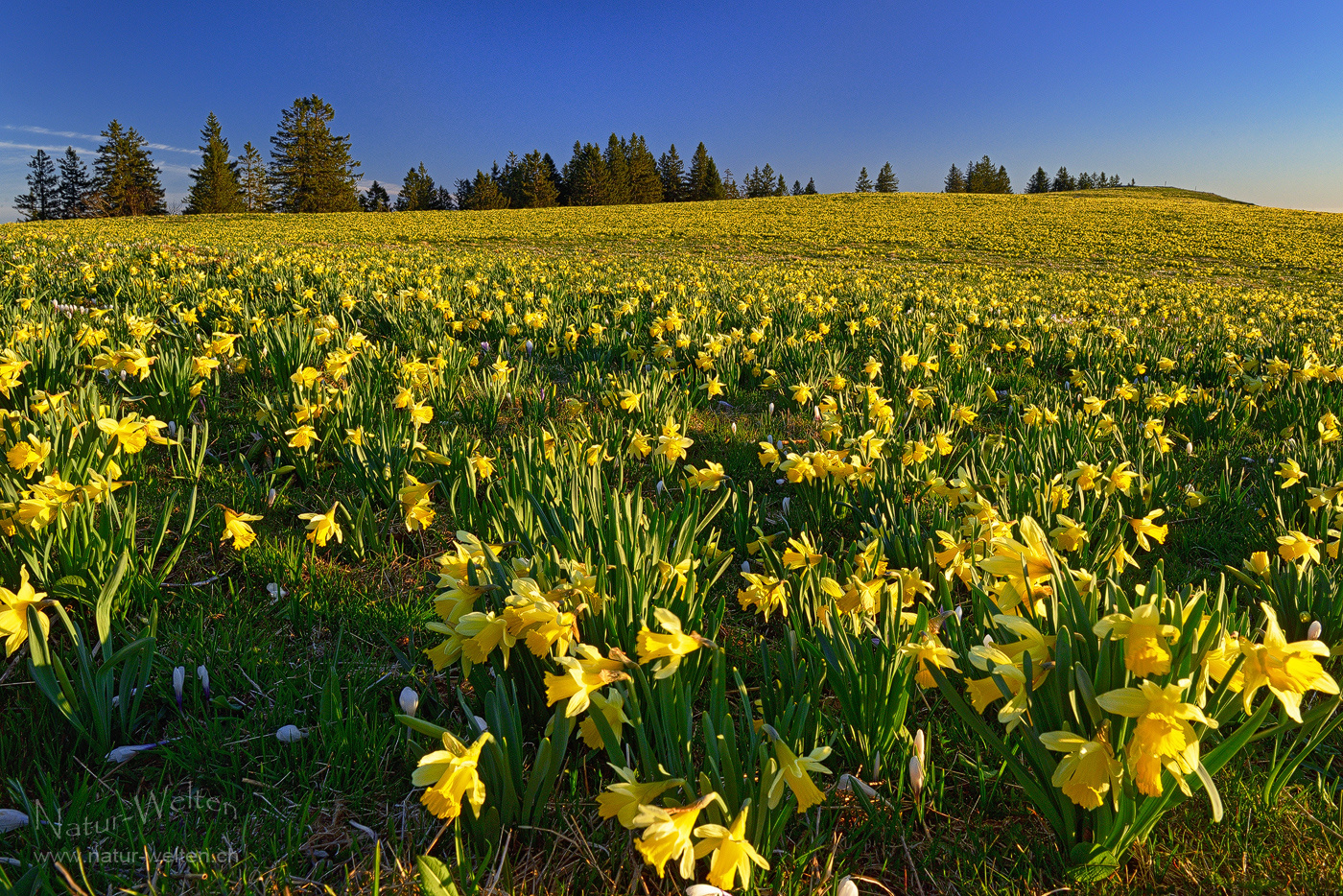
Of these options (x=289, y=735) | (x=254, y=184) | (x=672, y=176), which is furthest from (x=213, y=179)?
(x=289, y=735)

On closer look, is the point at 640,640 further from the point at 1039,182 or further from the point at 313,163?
the point at 1039,182

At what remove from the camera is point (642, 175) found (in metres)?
72.6

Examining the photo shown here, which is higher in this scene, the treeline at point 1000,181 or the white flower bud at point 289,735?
the treeline at point 1000,181

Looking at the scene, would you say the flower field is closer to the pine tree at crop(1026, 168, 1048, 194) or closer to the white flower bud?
the white flower bud

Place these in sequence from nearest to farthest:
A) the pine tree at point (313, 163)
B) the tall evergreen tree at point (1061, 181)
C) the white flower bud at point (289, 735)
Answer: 1. the white flower bud at point (289, 735)
2. the pine tree at point (313, 163)
3. the tall evergreen tree at point (1061, 181)

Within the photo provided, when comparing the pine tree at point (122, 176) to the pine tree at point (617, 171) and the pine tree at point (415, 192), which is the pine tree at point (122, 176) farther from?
the pine tree at point (617, 171)

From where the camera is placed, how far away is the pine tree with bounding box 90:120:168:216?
58969 millimetres

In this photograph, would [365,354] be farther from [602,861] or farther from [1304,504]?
[1304,504]

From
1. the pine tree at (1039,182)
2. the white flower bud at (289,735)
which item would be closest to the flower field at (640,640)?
the white flower bud at (289,735)

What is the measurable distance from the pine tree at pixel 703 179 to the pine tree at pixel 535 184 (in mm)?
16235

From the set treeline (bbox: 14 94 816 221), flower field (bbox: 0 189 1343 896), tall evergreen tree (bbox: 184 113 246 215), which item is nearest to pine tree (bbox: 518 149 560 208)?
treeline (bbox: 14 94 816 221)

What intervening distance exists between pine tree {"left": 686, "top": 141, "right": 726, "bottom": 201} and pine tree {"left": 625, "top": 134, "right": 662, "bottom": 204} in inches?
190

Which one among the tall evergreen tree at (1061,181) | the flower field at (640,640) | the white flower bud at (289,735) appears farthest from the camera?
the tall evergreen tree at (1061,181)

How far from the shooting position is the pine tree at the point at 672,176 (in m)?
77.6
